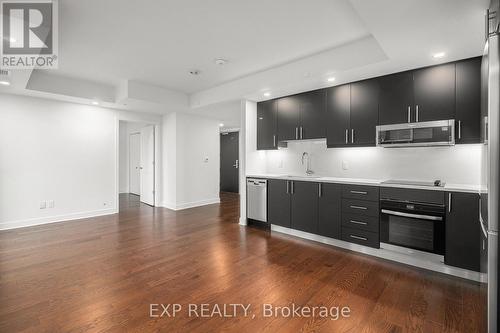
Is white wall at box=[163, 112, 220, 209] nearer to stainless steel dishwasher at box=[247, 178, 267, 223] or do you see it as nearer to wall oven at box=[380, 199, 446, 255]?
stainless steel dishwasher at box=[247, 178, 267, 223]

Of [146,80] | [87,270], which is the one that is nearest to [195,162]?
[146,80]

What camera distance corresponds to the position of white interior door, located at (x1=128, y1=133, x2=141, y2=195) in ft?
26.1

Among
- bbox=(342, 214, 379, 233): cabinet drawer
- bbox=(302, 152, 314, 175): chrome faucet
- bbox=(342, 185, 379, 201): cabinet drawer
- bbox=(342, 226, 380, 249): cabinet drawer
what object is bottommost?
bbox=(342, 226, 380, 249): cabinet drawer

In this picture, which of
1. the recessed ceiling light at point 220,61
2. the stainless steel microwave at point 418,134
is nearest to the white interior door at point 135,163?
the recessed ceiling light at point 220,61

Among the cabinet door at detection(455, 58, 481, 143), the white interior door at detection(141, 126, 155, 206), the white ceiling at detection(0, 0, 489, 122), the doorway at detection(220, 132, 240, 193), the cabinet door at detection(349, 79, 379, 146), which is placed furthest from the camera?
the doorway at detection(220, 132, 240, 193)

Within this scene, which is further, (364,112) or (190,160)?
(190,160)

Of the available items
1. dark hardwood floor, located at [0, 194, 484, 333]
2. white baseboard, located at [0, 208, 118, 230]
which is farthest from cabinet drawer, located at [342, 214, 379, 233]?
white baseboard, located at [0, 208, 118, 230]

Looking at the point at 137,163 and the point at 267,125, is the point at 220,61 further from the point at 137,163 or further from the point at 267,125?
the point at 137,163

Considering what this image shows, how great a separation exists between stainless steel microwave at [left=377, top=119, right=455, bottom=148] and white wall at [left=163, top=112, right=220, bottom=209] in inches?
180

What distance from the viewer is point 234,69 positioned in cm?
407

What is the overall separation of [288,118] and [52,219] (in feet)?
16.4

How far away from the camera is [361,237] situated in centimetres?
326

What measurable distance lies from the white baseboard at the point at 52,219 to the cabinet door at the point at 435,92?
6.13 meters

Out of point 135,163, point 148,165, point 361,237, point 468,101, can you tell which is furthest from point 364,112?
point 135,163
